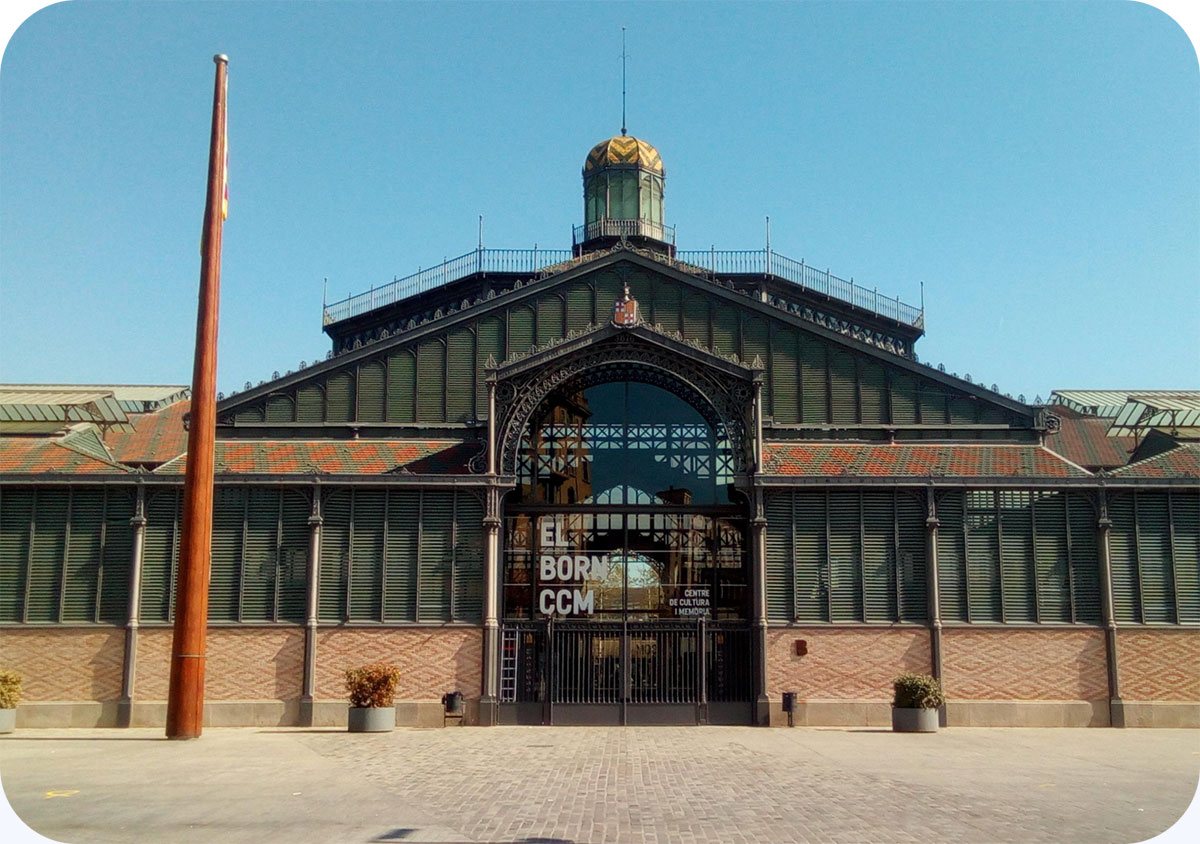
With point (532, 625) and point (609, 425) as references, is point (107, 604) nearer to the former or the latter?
point (532, 625)

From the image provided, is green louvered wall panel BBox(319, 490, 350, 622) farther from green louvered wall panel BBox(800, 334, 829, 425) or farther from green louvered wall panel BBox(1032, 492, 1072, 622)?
green louvered wall panel BBox(1032, 492, 1072, 622)

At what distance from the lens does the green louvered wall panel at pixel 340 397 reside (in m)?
40.4

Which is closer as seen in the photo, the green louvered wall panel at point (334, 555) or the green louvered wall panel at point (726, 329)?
the green louvered wall panel at point (334, 555)

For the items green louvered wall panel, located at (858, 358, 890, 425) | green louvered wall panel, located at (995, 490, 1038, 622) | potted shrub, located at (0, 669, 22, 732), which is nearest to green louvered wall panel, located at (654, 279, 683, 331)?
green louvered wall panel, located at (858, 358, 890, 425)

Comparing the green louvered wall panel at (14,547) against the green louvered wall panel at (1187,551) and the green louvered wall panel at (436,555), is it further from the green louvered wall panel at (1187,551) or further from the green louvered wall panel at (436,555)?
the green louvered wall panel at (1187,551)

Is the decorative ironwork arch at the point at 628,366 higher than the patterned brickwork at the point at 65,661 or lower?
higher

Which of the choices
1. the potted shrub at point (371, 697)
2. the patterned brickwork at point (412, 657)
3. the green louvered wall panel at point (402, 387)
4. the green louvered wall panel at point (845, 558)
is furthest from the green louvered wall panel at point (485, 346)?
the green louvered wall panel at point (845, 558)

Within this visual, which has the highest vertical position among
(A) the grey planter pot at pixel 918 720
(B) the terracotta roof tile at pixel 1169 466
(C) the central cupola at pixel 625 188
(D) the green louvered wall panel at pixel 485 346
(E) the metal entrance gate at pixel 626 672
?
(C) the central cupola at pixel 625 188

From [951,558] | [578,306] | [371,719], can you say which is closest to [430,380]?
[578,306]

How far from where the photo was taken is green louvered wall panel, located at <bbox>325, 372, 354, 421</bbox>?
40.4 meters

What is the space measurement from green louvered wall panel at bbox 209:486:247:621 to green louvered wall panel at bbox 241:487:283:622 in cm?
22

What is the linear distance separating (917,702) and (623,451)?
37.6ft

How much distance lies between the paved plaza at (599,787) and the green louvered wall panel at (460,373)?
39.2ft

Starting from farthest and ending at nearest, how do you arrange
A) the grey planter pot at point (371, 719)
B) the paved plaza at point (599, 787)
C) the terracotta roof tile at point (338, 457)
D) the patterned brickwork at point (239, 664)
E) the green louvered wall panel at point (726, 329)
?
the green louvered wall panel at point (726, 329), the terracotta roof tile at point (338, 457), the patterned brickwork at point (239, 664), the grey planter pot at point (371, 719), the paved plaza at point (599, 787)
